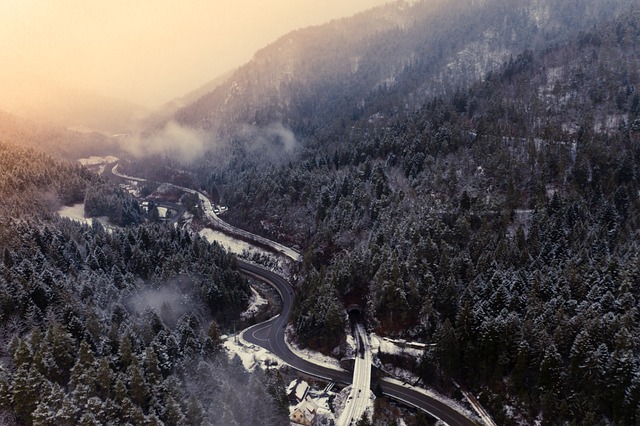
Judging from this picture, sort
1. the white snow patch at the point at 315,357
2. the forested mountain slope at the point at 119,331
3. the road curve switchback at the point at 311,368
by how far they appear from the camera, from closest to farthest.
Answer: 1. the forested mountain slope at the point at 119,331
2. the road curve switchback at the point at 311,368
3. the white snow patch at the point at 315,357

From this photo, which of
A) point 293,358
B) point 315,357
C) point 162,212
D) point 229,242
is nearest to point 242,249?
point 229,242

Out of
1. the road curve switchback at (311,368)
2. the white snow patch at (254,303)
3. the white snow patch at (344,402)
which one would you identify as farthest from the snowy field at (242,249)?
the white snow patch at (344,402)

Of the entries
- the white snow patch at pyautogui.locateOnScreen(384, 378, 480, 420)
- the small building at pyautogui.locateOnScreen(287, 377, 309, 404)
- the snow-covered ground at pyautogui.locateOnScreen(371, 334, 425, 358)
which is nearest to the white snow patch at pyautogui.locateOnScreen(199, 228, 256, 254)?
the small building at pyautogui.locateOnScreen(287, 377, 309, 404)

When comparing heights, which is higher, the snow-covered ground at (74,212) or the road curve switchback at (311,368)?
the snow-covered ground at (74,212)

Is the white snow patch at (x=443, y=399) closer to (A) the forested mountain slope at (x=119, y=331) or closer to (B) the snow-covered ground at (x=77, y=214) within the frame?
(A) the forested mountain slope at (x=119, y=331)

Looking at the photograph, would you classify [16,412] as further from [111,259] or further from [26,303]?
[111,259]

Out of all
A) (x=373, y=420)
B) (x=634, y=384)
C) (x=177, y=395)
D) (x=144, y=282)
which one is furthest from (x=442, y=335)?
(x=144, y=282)

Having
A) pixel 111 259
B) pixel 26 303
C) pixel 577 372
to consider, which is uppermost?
pixel 26 303

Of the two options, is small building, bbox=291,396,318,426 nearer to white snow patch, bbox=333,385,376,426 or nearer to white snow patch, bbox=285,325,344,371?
white snow patch, bbox=333,385,376,426
